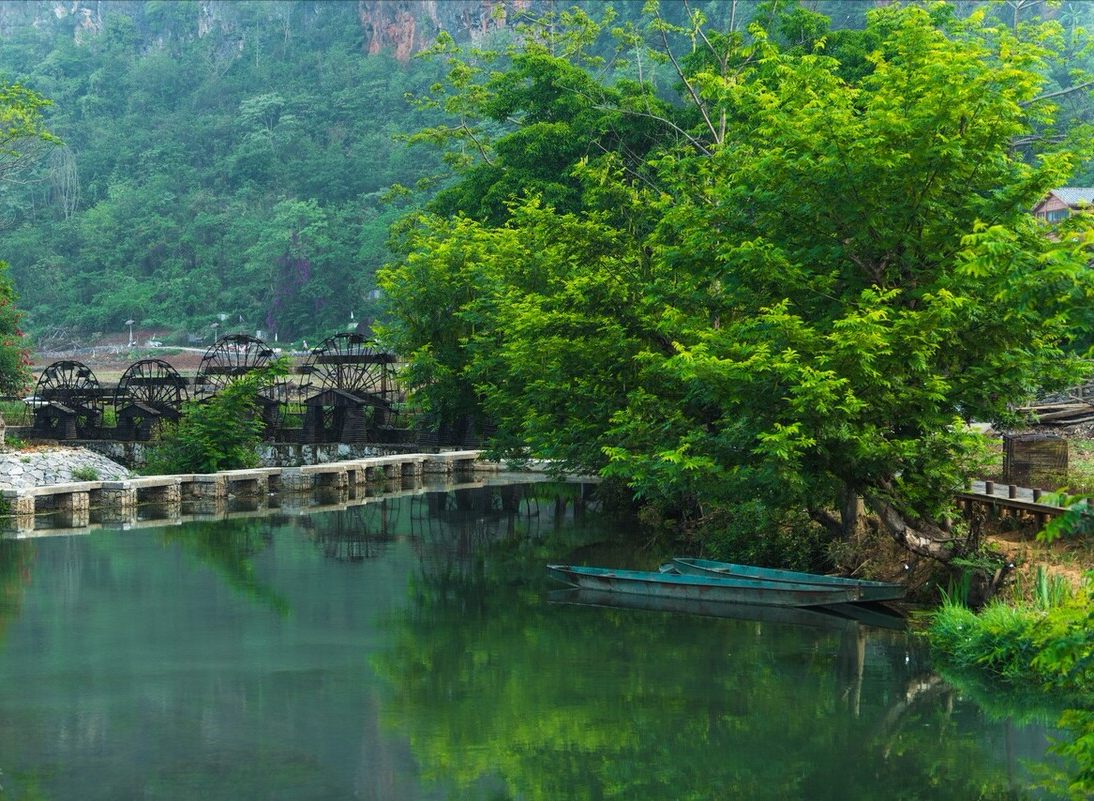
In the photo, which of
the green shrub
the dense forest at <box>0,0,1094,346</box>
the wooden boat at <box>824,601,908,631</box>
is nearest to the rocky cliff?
the dense forest at <box>0,0,1094,346</box>

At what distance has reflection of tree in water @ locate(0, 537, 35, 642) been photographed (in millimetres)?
20672

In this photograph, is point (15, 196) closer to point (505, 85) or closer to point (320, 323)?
point (320, 323)

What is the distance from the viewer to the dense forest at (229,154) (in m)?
89.2

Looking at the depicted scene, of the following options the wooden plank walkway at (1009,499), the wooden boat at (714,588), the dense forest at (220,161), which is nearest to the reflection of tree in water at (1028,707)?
the wooden boat at (714,588)

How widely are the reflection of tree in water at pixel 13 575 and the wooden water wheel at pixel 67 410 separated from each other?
63.1 ft

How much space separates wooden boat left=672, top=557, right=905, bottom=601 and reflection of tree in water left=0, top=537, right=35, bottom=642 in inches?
416

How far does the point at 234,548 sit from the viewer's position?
27.2m

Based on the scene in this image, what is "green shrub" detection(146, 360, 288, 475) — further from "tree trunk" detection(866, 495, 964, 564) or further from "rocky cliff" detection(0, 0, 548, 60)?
"rocky cliff" detection(0, 0, 548, 60)

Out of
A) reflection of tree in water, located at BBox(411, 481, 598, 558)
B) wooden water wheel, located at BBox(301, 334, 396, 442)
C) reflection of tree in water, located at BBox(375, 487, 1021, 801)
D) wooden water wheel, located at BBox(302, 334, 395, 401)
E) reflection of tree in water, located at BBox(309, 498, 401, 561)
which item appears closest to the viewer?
reflection of tree in water, located at BBox(375, 487, 1021, 801)

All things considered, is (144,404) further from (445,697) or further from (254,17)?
(254,17)

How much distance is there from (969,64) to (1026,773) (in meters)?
9.82

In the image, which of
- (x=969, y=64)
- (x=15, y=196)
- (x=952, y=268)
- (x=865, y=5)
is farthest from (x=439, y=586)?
(x=15, y=196)

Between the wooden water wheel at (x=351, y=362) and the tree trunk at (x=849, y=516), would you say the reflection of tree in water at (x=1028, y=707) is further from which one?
the wooden water wheel at (x=351, y=362)

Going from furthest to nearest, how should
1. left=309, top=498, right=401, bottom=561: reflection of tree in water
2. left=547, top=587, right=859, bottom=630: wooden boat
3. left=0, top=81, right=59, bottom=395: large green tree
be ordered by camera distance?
left=0, top=81, right=59, bottom=395: large green tree < left=309, top=498, right=401, bottom=561: reflection of tree in water < left=547, top=587, right=859, bottom=630: wooden boat
